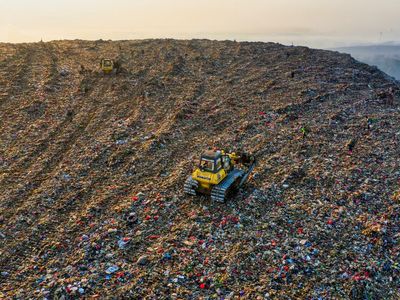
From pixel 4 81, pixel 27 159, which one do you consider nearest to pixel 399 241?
pixel 27 159

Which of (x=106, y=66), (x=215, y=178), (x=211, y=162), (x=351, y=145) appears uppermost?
(x=106, y=66)

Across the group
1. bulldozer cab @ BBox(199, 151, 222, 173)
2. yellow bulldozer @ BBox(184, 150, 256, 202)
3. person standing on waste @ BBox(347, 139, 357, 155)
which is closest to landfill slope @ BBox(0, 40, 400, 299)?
person standing on waste @ BBox(347, 139, 357, 155)

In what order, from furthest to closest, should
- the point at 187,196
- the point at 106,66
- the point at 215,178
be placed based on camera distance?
the point at 106,66 < the point at 187,196 < the point at 215,178

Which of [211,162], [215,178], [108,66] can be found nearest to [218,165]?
[211,162]

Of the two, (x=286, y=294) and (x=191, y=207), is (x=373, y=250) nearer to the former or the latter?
(x=286, y=294)

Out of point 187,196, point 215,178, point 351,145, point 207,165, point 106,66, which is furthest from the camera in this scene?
point 106,66

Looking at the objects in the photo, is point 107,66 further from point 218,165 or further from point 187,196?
point 218,165

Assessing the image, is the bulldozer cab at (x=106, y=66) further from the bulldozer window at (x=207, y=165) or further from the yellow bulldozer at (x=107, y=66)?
the bulldozer window at (x=207, y=165)
